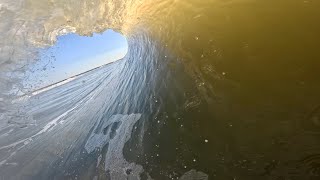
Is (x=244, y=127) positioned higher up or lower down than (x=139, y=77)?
lower down

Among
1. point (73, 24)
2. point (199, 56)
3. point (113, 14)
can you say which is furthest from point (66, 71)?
point (199, 56)

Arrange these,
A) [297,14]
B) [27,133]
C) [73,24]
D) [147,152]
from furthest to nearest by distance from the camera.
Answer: [73,24], [27,133], [147,152], [297,14]

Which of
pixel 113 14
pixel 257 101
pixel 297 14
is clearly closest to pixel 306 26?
pixel 297 14

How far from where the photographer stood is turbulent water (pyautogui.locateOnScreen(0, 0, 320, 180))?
411cm

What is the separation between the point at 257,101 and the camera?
4359mm

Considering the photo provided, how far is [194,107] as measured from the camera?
4.80 m

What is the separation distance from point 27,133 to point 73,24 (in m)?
2.69

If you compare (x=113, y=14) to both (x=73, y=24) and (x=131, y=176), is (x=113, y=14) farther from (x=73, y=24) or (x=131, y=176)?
(x=131, y=176)

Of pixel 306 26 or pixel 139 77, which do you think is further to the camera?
pixel 139 77

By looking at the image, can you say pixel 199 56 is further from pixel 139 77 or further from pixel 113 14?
pixel 113 14

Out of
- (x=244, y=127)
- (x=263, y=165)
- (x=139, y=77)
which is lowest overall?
(x=263, y=165)

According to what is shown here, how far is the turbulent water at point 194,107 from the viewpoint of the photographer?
4105 mm

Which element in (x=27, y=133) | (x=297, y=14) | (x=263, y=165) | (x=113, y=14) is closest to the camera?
(x=263, y=165)

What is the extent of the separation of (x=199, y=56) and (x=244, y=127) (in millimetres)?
1252
